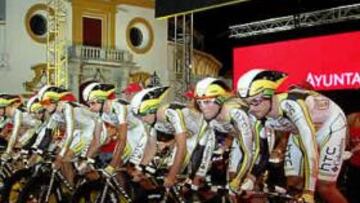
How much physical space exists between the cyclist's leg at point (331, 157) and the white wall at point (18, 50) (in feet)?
69.3

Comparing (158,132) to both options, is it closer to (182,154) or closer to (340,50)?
(182,154)

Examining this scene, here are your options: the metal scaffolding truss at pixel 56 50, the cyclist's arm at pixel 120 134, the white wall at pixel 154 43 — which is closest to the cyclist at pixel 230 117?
the cyclist's arm at pixel 120 134

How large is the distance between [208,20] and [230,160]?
793 inches

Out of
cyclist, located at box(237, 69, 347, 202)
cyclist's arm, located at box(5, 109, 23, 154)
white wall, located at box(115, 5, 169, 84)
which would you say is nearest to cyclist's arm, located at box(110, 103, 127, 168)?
cyclist, located at box(237, 69, 347, 202)

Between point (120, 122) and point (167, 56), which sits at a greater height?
point (167, 56)

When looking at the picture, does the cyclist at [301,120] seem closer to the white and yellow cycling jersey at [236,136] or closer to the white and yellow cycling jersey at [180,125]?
the white and yellow cycling jersey at [236,136]

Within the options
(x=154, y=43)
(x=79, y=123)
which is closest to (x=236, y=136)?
(x=79, y=123)

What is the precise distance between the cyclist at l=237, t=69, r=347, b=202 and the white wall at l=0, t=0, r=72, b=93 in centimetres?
2084

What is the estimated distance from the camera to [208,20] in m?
26.5

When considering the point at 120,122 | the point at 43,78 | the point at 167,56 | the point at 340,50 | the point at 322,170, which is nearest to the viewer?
the point at 322,170

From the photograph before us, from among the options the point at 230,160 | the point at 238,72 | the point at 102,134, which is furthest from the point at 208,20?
the point at 230,160

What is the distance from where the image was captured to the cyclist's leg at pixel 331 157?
18.4 ft

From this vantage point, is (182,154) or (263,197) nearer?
(263,197)

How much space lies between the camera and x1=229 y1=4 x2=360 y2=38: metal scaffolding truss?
13.1 m
